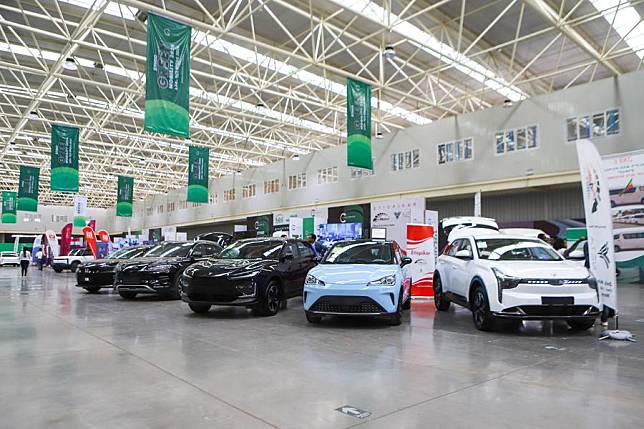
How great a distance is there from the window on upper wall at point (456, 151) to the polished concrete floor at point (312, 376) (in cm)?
1547

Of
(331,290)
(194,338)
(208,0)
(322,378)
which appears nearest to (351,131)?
(208,0)

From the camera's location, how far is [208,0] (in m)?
15.5

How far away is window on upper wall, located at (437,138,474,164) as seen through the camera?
21938 mm

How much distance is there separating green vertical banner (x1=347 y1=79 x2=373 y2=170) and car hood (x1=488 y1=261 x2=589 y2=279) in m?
9.98

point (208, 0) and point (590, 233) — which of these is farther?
point (208, 0)

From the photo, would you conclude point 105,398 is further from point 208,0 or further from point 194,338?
point 208,0

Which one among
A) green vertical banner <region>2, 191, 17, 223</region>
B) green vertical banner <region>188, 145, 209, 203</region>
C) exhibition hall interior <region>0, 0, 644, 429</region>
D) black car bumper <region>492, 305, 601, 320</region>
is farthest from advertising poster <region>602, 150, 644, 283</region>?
green vertical banner <region>2, 191, 17, 223</region>

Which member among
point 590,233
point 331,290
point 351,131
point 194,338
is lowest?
point 194,338

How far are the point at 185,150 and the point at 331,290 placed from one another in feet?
98.4

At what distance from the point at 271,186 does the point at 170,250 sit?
918 inches

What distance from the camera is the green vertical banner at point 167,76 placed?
11000mm

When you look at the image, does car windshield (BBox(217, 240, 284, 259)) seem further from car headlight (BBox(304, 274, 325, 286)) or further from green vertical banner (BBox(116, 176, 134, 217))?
green vertical banner (BBox(116, 176, 134, 217))

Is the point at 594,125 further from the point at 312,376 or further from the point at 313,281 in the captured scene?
the point at 312,376

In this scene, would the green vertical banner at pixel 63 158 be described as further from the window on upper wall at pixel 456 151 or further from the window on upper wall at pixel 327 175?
the window on upper wall at pixel 456 151
